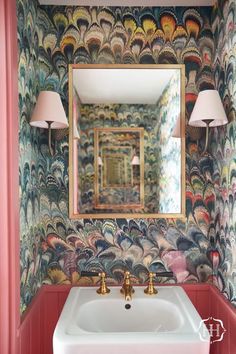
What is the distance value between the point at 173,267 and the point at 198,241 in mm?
199

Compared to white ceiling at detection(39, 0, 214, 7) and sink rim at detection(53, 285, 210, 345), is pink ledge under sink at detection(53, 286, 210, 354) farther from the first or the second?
white ceiling at detection(39, 0, 214, 7)

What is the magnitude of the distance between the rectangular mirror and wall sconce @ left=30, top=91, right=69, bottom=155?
5.9 inches

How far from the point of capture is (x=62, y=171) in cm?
174

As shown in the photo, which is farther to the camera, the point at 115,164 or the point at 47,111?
the point at 115,164

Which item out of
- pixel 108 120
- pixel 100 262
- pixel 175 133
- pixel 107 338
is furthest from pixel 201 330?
pixel 108 120

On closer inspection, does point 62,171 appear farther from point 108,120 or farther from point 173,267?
point 173,267

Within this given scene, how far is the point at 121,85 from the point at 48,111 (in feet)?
1.49

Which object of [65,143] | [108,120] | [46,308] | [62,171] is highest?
[108,120]

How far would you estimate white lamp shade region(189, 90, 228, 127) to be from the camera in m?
1.51

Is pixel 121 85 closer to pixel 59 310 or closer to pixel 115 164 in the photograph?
pixel 115 164

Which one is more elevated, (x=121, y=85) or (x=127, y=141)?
(x=121, y=85)

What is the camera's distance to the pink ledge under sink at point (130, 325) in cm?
116

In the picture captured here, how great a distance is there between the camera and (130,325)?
154 centimetres

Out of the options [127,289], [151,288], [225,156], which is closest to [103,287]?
[127,289]
